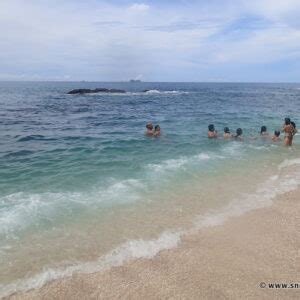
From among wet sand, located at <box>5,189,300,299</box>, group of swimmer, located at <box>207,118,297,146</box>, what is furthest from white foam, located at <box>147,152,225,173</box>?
wet sand, located at <box>5,189,300,299</box>

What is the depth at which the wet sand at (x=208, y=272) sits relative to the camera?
6410 millimetres

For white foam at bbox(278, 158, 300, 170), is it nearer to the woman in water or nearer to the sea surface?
the sea surface

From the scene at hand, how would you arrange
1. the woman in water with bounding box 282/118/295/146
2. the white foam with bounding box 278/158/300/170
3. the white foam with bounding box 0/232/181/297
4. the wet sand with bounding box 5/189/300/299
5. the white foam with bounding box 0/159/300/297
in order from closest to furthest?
the wet sand with bounding box 5/189/300/299, the white foam with bounding box 0/232/181/297, the white foam with bounding box 0/159/300/297, the white foam with bounding box 278/158/300/170, the woman in water with bounding box 282/118/295/146

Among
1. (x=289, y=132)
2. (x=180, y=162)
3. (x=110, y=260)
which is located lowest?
(x=110, y=260)

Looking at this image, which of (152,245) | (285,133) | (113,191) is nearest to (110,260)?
(152,245)

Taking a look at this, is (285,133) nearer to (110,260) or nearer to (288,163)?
(288,163)

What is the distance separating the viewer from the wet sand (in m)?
6.41

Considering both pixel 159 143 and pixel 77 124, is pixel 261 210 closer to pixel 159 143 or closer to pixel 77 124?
pixel 159 143

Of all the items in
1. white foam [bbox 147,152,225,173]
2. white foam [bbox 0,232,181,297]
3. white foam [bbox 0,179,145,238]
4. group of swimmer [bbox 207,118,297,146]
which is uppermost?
group of swimmer [bbox 207,118,297,146]

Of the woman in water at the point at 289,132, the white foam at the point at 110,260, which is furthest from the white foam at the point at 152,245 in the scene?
the woman in water at the point at 289,132

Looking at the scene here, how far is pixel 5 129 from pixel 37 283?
1876 cm

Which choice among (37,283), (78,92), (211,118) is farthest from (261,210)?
(78,92)

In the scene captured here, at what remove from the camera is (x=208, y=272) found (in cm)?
702

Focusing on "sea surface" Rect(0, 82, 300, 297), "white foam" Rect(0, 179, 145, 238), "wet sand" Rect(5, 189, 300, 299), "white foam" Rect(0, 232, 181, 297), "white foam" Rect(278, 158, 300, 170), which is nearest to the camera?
"wet sand" Rect(5, 189, 300, 299)
